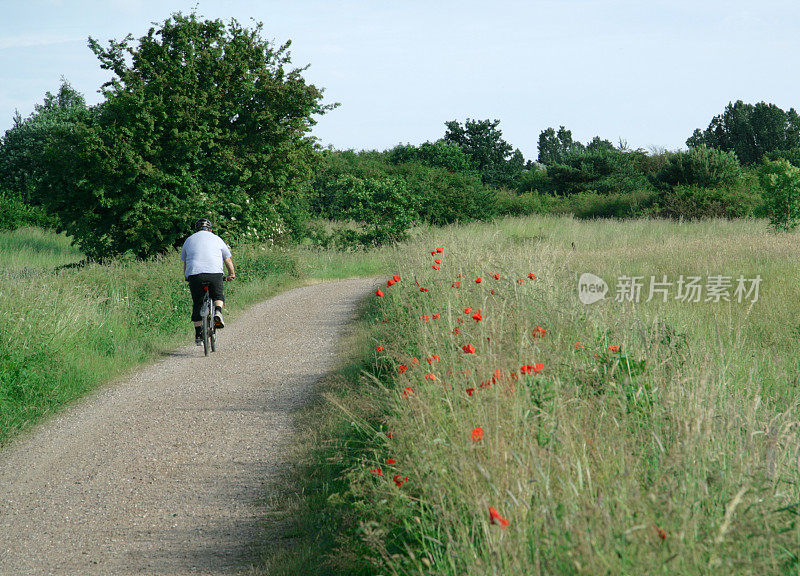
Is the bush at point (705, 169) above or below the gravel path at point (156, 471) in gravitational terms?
above

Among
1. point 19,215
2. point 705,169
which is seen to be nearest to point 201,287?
point 705,169

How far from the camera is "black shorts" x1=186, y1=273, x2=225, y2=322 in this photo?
1052 cm

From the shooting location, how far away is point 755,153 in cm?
6438

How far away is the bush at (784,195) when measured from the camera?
68.2 feet

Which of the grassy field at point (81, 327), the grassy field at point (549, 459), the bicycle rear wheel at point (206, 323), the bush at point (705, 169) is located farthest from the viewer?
the bush at point (705, 169)

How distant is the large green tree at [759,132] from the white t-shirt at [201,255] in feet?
200

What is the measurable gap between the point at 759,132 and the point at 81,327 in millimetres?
67681

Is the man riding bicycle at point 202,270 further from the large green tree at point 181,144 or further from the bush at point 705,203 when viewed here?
the bush at point 705,203

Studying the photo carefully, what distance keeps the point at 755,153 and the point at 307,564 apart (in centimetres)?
7006

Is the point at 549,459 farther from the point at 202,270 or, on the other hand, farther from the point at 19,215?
the point at 19,215

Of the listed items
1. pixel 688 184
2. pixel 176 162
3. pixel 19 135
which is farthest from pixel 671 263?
pixel 19 135

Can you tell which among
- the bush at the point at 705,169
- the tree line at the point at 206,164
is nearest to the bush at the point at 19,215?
the tree line at the point at 206,164

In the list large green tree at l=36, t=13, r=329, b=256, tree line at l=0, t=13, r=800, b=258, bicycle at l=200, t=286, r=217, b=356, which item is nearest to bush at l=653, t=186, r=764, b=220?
tree line at l=0, t=13, r=800, b=258

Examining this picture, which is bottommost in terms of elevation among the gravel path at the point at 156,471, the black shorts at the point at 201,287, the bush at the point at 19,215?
the gravel path at the point at 156,471
